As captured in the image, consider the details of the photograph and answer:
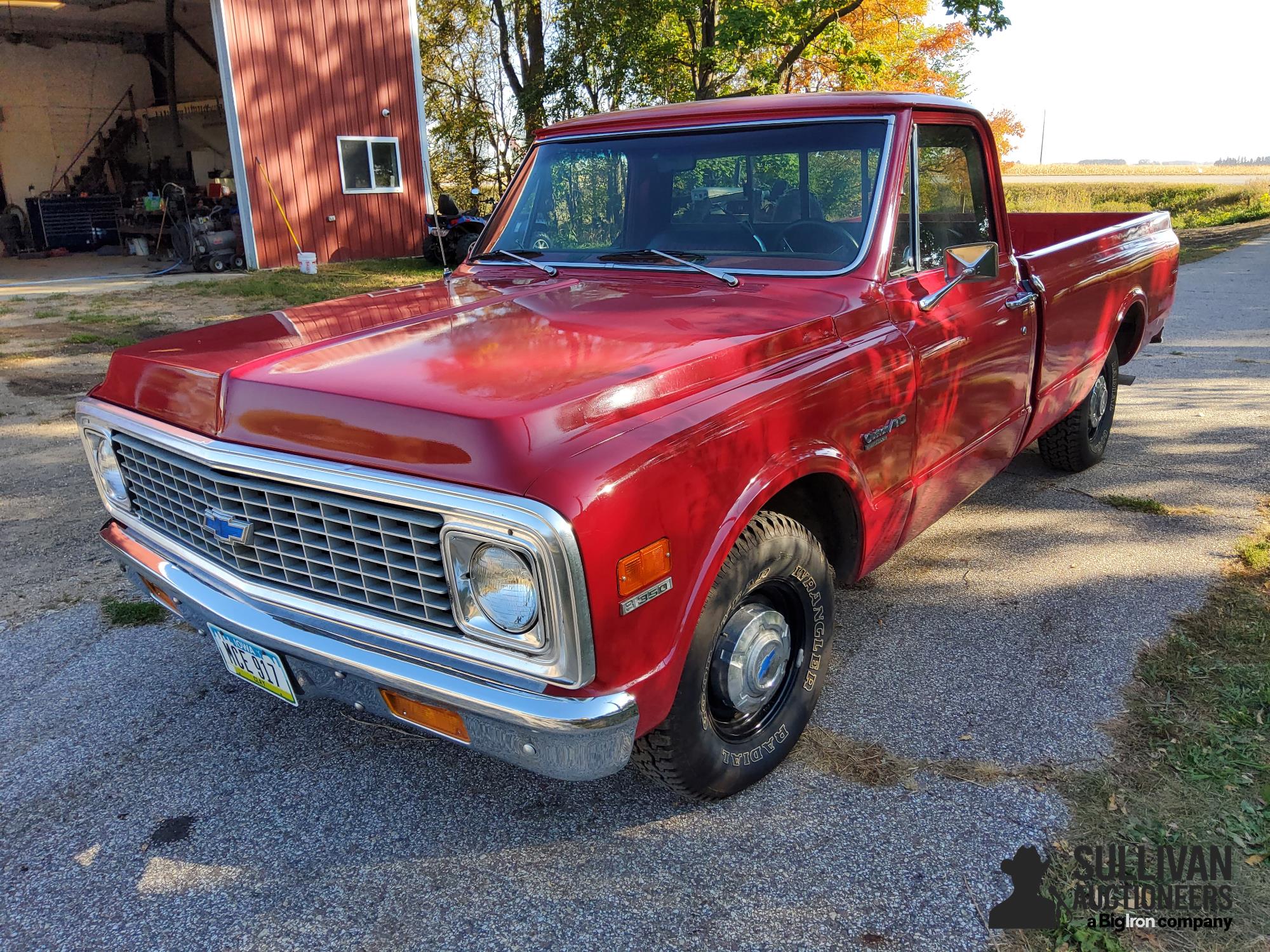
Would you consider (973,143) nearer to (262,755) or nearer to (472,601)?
(472,601)

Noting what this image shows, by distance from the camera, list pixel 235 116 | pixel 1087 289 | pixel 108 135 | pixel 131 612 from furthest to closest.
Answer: pixel 108 135 → pixel 235 116 → pixel 1087 289 → pixel 131 612

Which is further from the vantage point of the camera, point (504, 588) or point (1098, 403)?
point (1098, 403)

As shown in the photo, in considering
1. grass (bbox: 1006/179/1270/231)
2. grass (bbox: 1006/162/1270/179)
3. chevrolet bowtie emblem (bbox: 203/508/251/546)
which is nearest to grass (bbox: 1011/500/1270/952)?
chevrolet bowtie emblem (bbox: 203/508/251/546)

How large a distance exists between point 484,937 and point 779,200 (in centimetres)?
249

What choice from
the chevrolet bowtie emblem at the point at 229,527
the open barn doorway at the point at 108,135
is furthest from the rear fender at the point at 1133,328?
the open barn doorway at the point at 108,135

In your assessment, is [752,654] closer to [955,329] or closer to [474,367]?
[474,367]

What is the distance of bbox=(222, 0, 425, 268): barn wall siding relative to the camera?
1433 centimetres

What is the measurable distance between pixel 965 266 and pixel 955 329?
0.73 feet

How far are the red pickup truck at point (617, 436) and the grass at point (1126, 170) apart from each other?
142 feet

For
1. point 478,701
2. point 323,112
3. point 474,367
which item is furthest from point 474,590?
point 323,112

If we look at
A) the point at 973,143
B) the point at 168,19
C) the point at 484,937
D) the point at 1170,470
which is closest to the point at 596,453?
the point at 484,937

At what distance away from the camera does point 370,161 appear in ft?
53.1

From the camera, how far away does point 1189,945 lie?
215 cm

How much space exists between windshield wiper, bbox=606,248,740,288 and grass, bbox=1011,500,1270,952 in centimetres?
184
